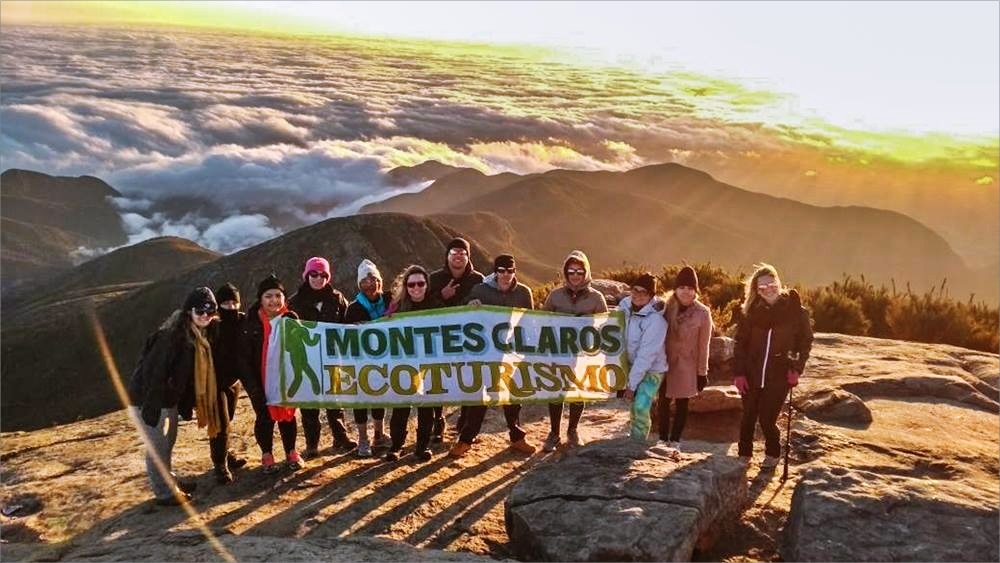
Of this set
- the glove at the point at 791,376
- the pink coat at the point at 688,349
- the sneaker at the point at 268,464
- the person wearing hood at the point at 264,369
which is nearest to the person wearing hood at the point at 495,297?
the pink coat at the point at 688,349

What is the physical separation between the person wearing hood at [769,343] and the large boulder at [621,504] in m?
1.08

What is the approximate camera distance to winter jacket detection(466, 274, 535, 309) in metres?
8.24

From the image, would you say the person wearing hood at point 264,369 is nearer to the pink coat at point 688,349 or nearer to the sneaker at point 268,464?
the sneaker at point 268,464

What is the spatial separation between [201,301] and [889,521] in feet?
20.6

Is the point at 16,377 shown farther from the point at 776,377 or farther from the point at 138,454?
the point at 776,377

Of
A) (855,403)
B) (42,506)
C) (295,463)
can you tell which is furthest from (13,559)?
(855,403)

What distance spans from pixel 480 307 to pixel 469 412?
4.05 ft

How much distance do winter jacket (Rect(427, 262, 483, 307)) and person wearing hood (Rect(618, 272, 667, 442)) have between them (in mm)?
Result: 1802

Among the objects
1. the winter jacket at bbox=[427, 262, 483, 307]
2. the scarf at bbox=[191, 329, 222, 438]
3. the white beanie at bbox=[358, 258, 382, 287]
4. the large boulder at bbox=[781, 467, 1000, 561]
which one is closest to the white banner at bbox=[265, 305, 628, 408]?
the winter jacket at bbox=[427, 262, 483, 307]

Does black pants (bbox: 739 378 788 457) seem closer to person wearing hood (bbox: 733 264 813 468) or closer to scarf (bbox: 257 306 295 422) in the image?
person wearing hood (bbox: 733 264 813 468)

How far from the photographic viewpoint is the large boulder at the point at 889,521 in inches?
229

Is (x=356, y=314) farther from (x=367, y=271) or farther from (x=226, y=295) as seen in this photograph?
(x=226, y=295)

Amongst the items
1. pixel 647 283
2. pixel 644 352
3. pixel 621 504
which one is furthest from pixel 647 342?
pixel 621 504

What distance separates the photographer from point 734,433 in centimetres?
967
